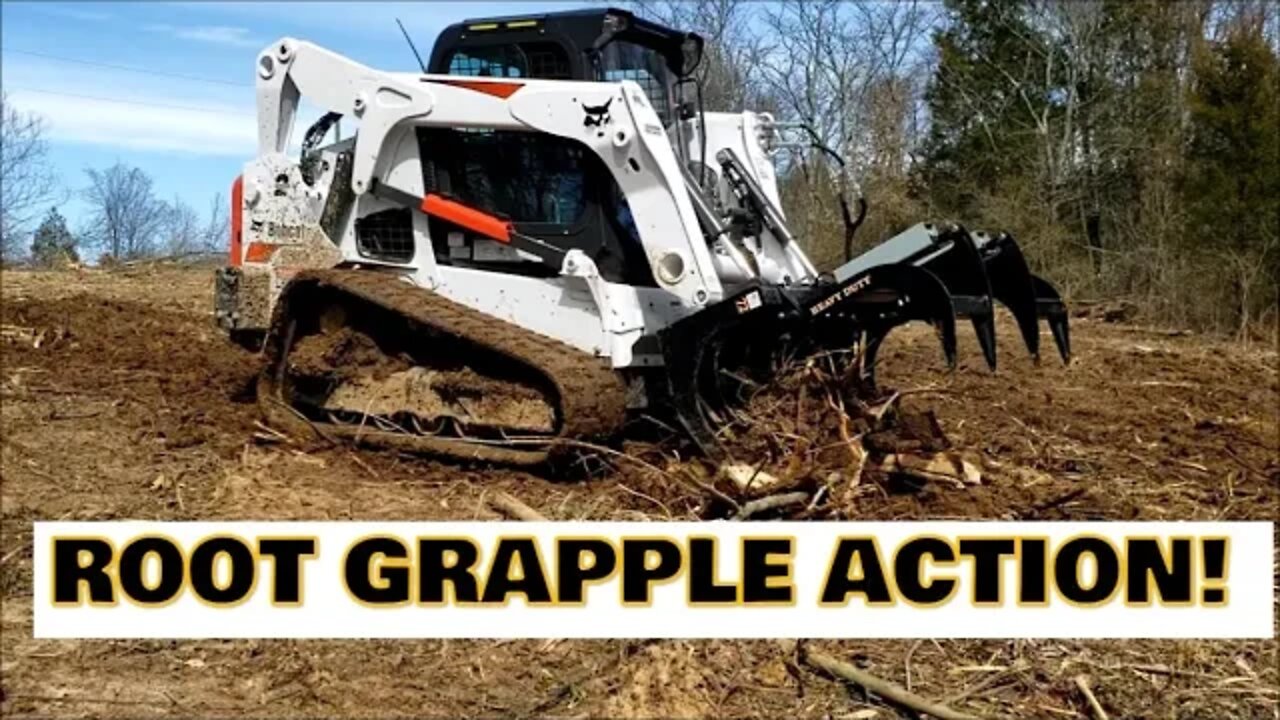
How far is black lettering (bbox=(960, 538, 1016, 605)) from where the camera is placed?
4.95m

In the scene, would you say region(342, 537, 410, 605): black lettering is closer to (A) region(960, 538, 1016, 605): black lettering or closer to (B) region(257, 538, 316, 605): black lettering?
(B) region(257, 538, 316, 605): black lettering

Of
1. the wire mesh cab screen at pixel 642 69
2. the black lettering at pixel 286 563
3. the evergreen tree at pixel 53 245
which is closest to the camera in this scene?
the black lettering at pixel 286 563

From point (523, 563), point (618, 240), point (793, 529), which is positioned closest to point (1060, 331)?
point (618, 240)

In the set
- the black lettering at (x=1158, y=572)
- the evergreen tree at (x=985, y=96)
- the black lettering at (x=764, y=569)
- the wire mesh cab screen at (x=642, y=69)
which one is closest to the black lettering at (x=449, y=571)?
the black lettering at (x=764, y=569)

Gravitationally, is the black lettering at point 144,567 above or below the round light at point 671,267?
below

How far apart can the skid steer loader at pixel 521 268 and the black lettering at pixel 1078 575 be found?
57.3 inches

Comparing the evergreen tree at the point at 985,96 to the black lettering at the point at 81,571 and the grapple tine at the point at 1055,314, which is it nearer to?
the grapple tine at the point at 1055,314

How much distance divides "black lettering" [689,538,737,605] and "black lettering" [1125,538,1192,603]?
1424 mm

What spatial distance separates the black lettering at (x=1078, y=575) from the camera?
4953mm

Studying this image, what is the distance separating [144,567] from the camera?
15.7 feet

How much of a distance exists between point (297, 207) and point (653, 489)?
2.89m

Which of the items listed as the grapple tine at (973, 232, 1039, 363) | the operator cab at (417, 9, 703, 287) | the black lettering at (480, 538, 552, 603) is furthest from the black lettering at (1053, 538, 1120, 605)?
the operator cab at (417, 9, 703, 287)

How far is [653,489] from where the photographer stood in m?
6.68

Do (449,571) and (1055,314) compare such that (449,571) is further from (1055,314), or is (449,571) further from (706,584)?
(1055,314)
